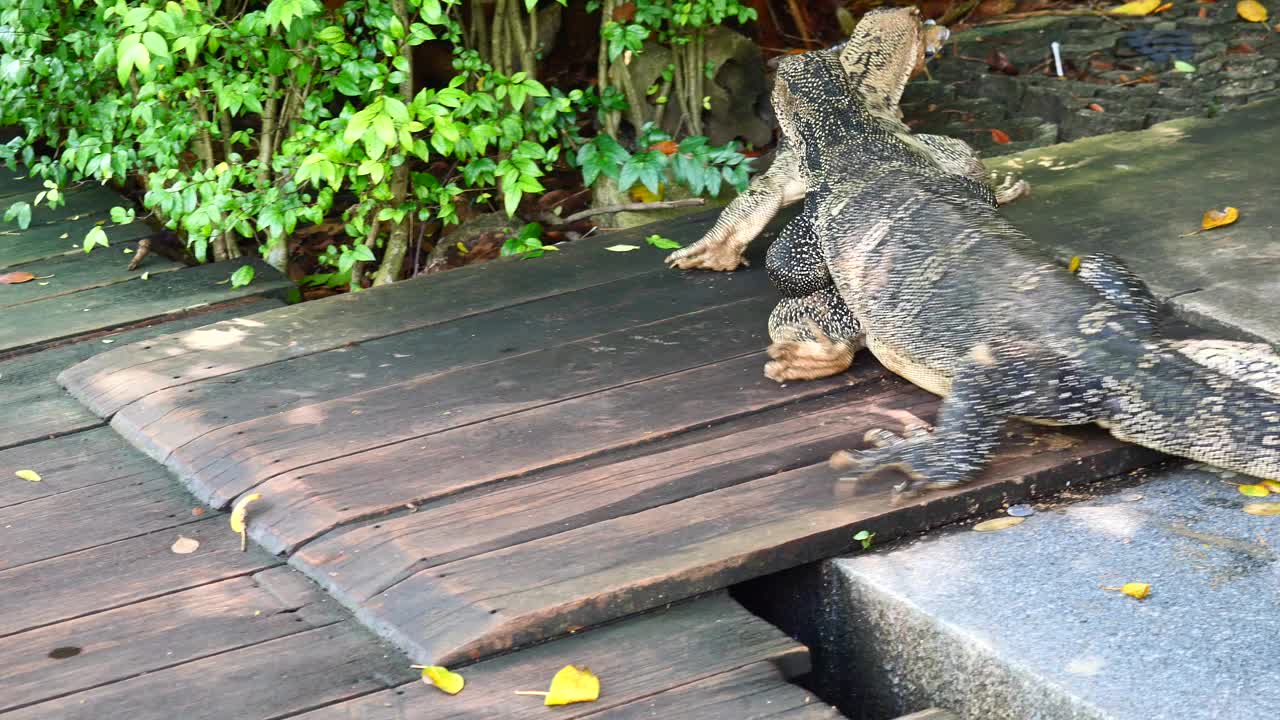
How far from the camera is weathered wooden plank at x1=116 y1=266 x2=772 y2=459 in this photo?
4003mm

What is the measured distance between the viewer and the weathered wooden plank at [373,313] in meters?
4.29

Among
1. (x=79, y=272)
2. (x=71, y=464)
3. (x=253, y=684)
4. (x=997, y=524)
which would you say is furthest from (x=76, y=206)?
(x=997, y=524)

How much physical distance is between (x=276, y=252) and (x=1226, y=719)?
449cm

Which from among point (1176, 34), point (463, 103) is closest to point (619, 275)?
point (463, 103)

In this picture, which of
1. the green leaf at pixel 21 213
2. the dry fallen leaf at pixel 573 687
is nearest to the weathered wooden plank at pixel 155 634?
the dry fallen leaf at pixel 573 687

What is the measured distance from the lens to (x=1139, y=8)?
831cm

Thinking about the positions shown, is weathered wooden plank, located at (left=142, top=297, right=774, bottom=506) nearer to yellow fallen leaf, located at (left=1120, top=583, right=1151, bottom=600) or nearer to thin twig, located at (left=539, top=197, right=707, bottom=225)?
thin twig, located at (left=539, top=197, right=707, bottom=225)

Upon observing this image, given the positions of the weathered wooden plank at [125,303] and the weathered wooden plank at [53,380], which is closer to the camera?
the weathered wooden plank at [53,380]

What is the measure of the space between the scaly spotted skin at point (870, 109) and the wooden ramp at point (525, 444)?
6.5 inches

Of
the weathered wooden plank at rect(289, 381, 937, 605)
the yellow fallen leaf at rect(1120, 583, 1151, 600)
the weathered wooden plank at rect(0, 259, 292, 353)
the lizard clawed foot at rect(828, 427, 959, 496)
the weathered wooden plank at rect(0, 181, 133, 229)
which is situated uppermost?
the weathered wooden plank at rect(0, 181, 133, 229)

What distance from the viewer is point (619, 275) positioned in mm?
4934

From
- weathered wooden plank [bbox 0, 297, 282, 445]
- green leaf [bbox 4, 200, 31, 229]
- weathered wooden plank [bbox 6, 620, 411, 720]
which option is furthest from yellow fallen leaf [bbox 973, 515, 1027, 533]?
green leaf [bbox 4, 200, 31, 229]

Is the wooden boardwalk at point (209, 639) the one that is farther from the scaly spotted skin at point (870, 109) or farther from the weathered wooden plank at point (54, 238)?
the weathered wooden plank at point (54, 238)

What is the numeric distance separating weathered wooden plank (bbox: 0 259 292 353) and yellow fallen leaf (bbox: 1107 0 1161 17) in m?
5.58
